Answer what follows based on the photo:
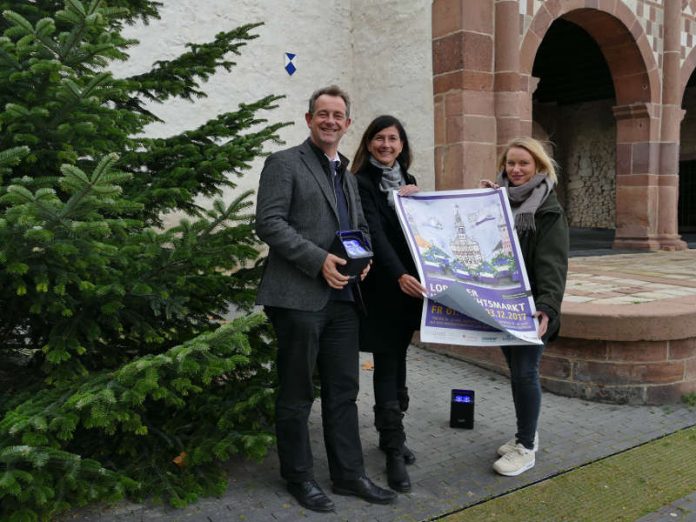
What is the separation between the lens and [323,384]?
286 cm

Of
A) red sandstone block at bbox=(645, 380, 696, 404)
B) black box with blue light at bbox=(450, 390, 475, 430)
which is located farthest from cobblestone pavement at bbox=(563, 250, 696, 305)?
black box with blue light at bbox=(450, 390, 475, 430)

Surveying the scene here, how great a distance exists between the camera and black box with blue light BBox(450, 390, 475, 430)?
12.3ft

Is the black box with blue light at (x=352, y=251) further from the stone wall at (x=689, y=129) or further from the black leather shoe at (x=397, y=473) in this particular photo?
the stone wall at (x=689, y=129)

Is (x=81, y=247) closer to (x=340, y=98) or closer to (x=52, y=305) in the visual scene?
(x=52, y=305)

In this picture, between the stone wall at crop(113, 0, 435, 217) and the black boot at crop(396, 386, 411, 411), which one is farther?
the stone wall at crop(113, 0, 435, 217)

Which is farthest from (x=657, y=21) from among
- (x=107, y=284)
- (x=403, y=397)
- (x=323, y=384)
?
(x=107, y=284)

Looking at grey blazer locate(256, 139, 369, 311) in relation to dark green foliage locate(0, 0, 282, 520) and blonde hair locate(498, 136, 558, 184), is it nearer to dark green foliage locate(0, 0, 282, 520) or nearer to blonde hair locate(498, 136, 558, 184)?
dark green foliage locate(0, 0, 282, 520)

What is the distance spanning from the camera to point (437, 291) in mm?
2930

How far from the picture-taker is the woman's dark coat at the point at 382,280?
302 centimetres

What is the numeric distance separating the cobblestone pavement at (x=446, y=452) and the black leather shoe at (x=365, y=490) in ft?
0.11

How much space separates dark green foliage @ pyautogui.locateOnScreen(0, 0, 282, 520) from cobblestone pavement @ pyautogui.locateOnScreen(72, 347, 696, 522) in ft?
0.59

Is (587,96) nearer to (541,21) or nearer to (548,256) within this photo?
(541,21)

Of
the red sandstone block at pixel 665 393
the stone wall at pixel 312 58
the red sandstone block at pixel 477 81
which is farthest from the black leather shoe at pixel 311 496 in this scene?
the red sandstone block at pixel 477 81

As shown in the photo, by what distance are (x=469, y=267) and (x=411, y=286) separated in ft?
0.99
